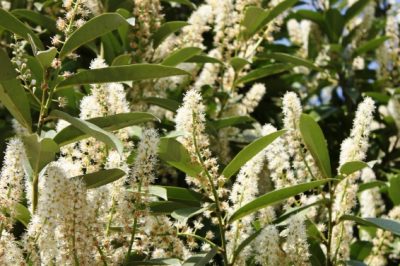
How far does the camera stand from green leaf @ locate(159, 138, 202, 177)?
227 centimetres

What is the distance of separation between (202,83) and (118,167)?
1722mm

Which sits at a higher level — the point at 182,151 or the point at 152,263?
the point at 182,151

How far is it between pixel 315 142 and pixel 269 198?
0.32m

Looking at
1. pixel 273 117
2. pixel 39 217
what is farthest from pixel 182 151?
pixel 273 117

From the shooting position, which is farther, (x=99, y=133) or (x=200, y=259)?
(x=200, y=259)

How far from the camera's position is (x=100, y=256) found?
82.7 inches

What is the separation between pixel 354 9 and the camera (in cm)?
474

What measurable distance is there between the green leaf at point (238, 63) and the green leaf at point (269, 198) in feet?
4.73


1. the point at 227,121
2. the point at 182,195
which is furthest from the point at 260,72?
the point at 182,195

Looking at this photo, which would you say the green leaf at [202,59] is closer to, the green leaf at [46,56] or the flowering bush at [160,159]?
the flowering bush at [160,159]

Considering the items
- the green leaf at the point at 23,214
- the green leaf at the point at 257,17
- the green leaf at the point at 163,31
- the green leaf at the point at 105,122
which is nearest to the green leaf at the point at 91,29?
the green leaf at the point at 105,122

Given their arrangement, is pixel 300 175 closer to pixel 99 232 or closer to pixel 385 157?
pixel 99 232

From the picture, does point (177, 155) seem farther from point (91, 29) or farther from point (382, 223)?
point (382, 223)

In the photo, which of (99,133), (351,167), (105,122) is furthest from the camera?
(351,167)
